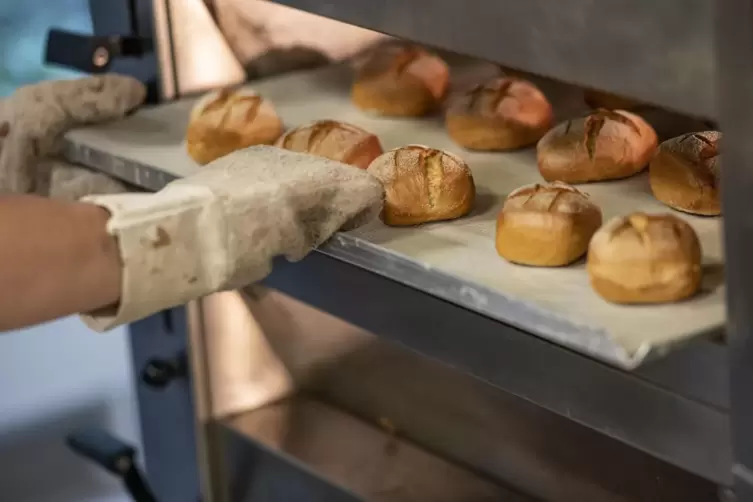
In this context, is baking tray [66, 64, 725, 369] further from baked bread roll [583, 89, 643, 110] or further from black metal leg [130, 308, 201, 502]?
black metal leg [130, 308, 201, 502]

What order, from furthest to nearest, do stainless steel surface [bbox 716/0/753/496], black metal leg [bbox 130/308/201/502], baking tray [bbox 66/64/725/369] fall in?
black metal leg [bbox 130/308/201/502] < baking tray [bbox 66/64/725/369] < stainless steel surface [bbox 716/0/753/496]

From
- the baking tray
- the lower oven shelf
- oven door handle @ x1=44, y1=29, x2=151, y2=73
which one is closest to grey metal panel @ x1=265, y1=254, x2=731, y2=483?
the baking tray

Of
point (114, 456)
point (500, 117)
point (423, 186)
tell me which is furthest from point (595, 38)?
point (114, 456)

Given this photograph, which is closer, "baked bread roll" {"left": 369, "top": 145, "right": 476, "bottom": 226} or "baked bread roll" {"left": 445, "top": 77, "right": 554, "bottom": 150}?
"baked bread roll" {"left": 369, "top": 145, "right": 476, "bottom": 226}

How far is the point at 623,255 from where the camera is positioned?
843 millimetres

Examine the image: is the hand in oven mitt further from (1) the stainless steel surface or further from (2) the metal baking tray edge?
(1) the stainless steel surface

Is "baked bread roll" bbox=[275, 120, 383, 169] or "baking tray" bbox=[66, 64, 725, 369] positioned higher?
"baked bread roll" bbox=[275, 120, 383, 169]

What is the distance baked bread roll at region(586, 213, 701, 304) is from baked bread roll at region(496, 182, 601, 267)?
53 millimetres

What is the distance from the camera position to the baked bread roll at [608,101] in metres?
1.28

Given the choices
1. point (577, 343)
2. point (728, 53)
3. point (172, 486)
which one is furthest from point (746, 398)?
point (172, 486)

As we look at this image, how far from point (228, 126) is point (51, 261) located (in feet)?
1.27

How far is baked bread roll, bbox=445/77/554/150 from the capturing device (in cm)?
120

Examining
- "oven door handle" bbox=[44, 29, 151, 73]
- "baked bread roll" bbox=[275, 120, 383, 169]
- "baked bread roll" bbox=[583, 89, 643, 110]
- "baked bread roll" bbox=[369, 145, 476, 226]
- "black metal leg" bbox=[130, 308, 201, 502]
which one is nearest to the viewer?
"baked bread roll" bbox=[369, 145, 476, 226]

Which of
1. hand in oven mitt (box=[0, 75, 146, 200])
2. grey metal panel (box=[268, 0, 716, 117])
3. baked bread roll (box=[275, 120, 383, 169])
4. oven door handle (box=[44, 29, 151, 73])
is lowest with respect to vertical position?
hand in oven mitt (box=[0, 75, 146, 200])
